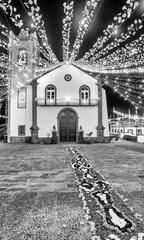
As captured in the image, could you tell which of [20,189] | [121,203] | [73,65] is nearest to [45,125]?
[73,65]

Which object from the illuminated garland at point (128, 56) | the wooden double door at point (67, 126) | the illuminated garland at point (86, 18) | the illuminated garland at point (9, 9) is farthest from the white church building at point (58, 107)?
the illuminated garland at point (9, 9)

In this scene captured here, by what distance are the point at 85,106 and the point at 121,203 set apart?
44.4 feet

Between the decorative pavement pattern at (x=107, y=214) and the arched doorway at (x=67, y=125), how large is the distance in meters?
12.1

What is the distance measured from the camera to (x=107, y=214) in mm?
2496

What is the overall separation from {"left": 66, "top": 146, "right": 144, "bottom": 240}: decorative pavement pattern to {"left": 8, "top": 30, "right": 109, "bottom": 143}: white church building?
39.2 feet

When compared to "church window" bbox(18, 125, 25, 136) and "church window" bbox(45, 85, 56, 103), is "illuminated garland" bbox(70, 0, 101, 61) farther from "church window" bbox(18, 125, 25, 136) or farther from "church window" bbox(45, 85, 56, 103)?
"church window" bbox(18, 125, 25, 136)

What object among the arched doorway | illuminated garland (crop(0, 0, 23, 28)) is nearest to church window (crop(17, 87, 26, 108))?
the arched doorway

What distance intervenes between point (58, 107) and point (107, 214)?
549 inches

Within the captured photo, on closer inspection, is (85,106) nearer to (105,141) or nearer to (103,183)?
(105,141)

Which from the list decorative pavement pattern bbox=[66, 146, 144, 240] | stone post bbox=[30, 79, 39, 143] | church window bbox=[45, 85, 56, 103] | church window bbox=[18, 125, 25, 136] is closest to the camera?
decorative pavement pattern bbox=[66, 146, 144, 240]

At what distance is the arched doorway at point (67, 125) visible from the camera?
16.0 metres

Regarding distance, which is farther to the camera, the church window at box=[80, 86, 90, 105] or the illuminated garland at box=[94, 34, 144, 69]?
the church window at box=[80, 86, 90, 105]

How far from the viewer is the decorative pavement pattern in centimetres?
203

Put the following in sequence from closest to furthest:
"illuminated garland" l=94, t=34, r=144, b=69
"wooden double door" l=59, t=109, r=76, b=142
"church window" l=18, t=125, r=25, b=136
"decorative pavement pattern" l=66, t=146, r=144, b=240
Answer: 1. "decorative pavement pattern" l=66, t=146, r=144, b=240
2. "illuminated garland" l=94, t=34, r=144, b=69
3. "church window" l=18, t=125, r=25, b=136
4. "wooden double door" l=59, t=109, r=76, b=142
